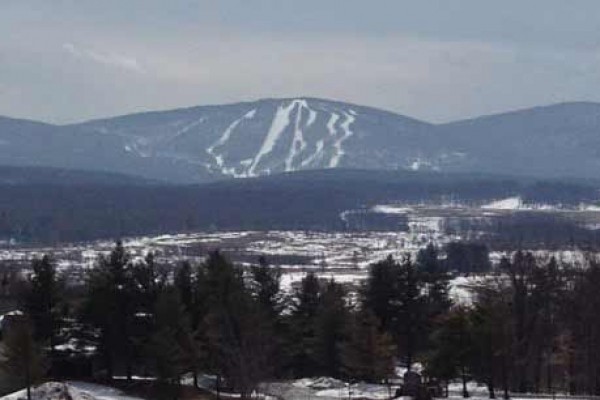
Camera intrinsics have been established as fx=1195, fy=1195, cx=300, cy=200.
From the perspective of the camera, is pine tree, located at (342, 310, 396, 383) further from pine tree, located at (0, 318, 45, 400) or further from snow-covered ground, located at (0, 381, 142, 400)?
pine tree, located at (0, 318, 45, 400)

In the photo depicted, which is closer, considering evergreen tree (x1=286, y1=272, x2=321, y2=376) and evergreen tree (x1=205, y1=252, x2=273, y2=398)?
evergreen tree (x1=205, y1=252, x2=273, y2=398)

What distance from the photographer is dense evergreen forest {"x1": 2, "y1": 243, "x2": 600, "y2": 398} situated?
51719 millimetres

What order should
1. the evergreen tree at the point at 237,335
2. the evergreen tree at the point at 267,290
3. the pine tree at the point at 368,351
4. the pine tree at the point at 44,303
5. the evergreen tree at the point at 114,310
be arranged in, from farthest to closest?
the evergreen tree at the point at 267,290, the pine tree at the point at 44,303, the evergreen tree at the point at 114,310, the pine tree at the point at 368,351, the evergreen tree at the point at 237,335

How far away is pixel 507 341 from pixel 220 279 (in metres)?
14.2

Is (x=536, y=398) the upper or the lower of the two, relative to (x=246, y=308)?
lower

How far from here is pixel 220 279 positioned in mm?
57531

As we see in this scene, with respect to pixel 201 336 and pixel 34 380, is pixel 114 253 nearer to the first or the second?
pixel 201 336

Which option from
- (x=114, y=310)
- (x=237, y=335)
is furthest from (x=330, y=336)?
(x=114, y=310)

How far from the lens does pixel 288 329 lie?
62625mm

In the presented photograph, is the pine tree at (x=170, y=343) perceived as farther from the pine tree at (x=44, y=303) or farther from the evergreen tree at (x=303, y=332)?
the evergreen tree at (x=303, y=332)

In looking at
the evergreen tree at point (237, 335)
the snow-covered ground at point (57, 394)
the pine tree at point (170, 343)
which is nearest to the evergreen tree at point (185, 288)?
the evergreen tree at point (237, 335)

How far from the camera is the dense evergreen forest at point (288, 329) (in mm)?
51719

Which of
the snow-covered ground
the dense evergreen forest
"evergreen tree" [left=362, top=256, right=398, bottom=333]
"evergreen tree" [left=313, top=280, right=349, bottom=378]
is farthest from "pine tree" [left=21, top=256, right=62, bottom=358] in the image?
"evergreen tree" [left=362, top=256, right=398, bottom=333]

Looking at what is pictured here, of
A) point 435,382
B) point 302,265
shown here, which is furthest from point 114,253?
point 302,265
